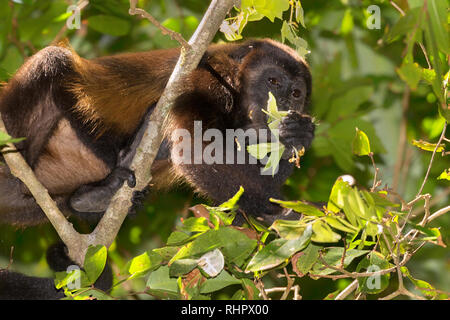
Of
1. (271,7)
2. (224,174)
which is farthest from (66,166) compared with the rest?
(271,7)

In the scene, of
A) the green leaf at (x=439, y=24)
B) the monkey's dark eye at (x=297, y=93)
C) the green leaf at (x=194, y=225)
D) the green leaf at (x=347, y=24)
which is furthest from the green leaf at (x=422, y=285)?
the green leaf at (x=347, y=24)

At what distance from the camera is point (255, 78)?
195 inches

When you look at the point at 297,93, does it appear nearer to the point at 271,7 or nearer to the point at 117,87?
the point at 117,87

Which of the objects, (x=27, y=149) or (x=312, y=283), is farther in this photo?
(x=312, y=283)

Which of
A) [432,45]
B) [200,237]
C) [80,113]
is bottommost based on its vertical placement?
[200,237]

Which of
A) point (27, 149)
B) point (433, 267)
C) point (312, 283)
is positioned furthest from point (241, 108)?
point (433, 267)

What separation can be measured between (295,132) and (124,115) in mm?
1425

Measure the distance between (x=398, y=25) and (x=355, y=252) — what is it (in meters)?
1.34

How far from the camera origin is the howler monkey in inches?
171

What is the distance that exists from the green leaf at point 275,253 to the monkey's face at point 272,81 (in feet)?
7.66

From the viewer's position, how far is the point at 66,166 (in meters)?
4.95

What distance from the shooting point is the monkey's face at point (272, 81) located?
4.91 m

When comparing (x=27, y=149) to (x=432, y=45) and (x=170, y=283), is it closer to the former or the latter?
(x=170, y=283)

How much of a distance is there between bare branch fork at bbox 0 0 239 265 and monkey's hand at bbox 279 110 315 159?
989 millimetres
